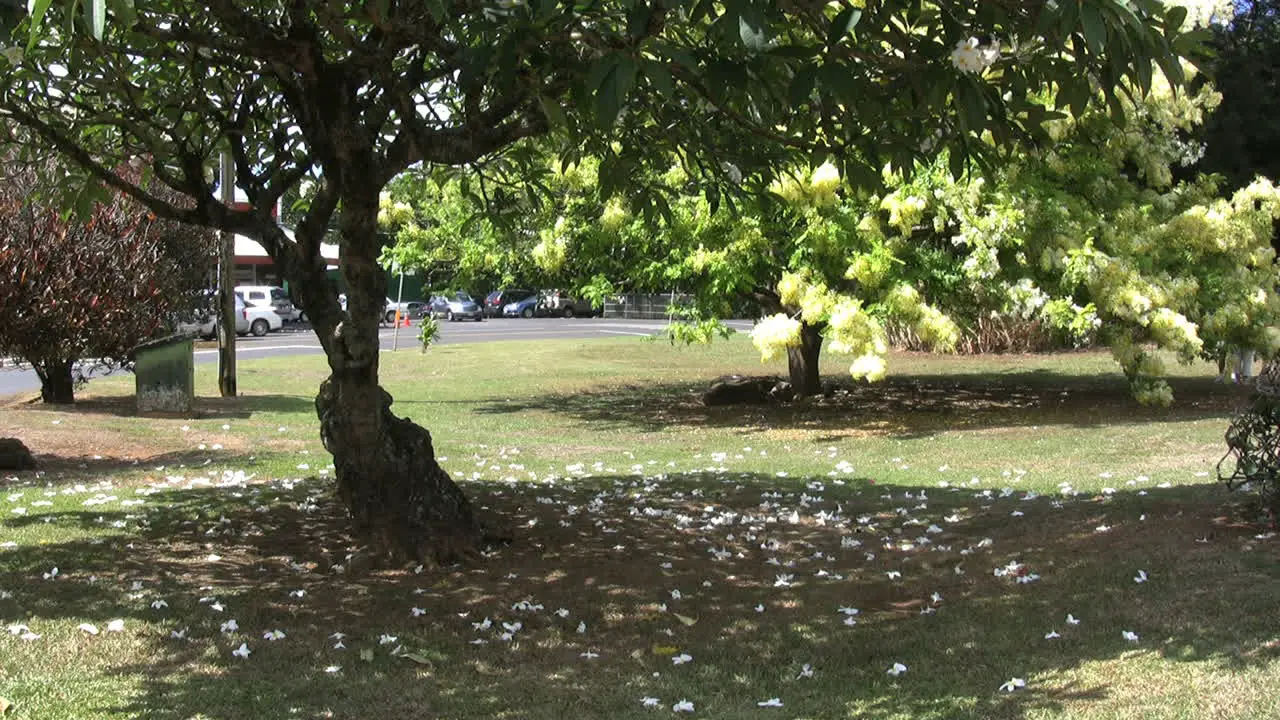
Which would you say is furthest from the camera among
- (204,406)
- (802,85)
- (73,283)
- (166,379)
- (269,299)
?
(269,299)

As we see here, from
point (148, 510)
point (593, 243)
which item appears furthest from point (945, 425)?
point (148, 510)

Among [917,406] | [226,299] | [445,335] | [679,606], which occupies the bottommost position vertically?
[679,606]

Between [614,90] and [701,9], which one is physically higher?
[701,9]

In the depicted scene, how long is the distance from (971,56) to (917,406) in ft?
47.2

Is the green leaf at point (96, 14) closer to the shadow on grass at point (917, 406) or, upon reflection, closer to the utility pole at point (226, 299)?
the shadow on grass at point (917, 406)

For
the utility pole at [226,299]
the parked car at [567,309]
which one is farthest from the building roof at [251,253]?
the utility pole at [226,299]

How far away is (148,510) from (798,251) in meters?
8.58

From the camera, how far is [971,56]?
421 centimetres

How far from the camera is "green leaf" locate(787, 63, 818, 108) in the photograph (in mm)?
3869

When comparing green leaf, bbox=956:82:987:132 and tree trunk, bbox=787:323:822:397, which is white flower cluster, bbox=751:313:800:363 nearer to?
tree trunk, bbox=787:323:822:397

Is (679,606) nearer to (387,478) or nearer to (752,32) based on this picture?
(387,478)

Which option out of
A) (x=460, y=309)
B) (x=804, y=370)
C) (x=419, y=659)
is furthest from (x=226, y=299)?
(x=460, y=309)

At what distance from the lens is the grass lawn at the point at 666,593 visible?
485cm

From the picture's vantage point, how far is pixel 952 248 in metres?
15.6
